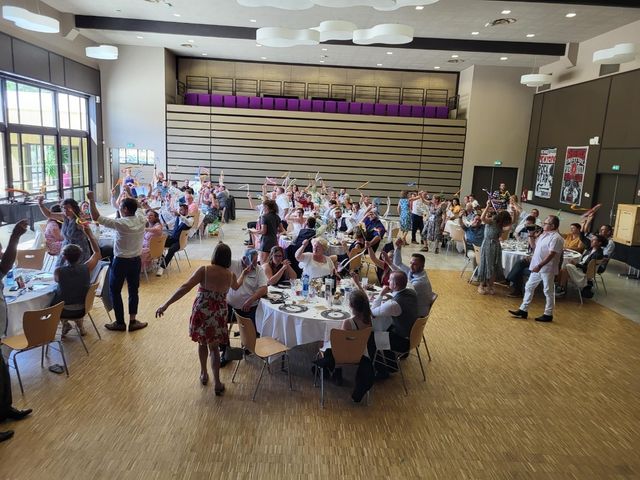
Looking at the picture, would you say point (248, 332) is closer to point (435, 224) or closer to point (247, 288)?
point (247, 288)

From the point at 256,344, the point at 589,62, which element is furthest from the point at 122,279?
the point at 589,62

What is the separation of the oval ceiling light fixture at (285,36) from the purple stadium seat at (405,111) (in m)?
9.68

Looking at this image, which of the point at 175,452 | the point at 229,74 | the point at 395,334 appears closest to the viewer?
the point at 175,452

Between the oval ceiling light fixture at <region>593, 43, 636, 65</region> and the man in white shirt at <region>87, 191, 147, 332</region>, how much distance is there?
445 inches

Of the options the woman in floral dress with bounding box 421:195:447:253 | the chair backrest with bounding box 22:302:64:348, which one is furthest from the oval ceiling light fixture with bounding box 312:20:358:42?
the chair backrest with bounding box 22:302:64:348

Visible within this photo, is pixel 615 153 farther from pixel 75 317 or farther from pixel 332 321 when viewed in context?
pixel 75 317

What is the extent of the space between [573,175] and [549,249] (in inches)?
383

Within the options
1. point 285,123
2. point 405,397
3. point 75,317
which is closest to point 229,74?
point 285,123

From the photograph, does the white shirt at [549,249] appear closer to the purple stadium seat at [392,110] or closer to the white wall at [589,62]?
the white wall at [589,62]

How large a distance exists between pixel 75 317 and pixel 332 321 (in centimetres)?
302

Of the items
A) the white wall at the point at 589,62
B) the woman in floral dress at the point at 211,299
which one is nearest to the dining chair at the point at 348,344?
the woman in floral dress at the point at 211,299

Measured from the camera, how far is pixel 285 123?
1923 cm

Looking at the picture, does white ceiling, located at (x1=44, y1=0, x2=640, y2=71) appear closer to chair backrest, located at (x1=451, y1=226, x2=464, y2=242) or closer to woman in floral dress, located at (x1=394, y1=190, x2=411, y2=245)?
woman in floral dress, located at (x1=394, y1=190, x2=411, y2=245)

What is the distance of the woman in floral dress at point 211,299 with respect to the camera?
4.36m
